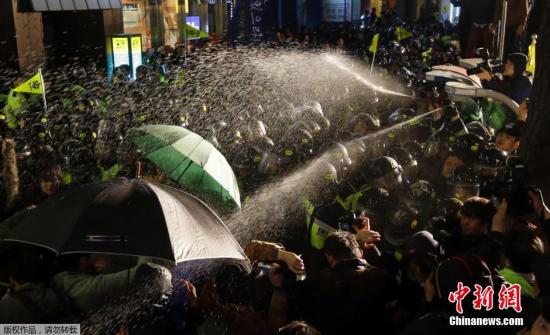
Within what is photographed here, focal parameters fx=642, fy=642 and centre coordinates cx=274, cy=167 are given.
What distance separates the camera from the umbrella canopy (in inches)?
136

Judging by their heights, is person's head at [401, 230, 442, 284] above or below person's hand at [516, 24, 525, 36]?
below

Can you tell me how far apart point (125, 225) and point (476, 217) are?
7.47ft

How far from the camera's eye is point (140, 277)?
366cm

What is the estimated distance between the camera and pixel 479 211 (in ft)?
14.0

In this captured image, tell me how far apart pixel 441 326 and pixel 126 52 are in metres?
12.7

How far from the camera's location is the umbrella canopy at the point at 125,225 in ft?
11.3

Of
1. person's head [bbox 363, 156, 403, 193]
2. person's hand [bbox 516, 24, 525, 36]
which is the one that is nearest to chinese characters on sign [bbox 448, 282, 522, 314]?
person's head [bbox 363, 156, 403, 193]

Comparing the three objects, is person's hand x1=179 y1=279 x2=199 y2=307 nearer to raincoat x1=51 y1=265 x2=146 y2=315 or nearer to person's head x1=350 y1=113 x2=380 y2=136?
raincoat x1=51 y1=265 x2=146 y2=315

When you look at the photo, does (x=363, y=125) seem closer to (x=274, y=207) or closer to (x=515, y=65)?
(x=274, y=207)

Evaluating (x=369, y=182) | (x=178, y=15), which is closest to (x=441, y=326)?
(x=369, y=182)

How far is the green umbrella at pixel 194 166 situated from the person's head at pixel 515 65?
198 inches

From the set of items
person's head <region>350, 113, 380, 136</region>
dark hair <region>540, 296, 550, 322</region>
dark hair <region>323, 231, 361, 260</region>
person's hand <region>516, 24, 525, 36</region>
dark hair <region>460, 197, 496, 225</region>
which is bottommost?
person's head <region>350, 113, 380, 136</region>

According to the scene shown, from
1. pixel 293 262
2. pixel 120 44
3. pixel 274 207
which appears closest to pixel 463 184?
pixel 274 207

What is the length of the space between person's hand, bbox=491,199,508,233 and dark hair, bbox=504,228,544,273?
288 millimetres
